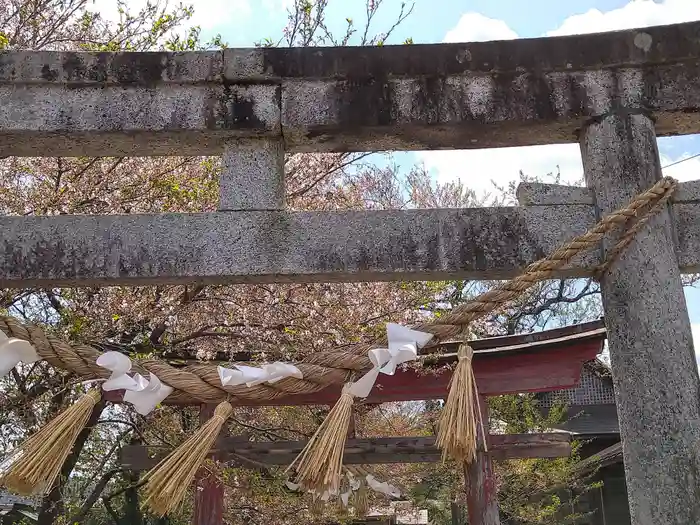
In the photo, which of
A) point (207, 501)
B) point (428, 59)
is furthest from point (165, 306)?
point (428, 59)

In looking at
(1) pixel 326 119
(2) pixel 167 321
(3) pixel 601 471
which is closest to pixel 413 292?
(2) pixel 167 321

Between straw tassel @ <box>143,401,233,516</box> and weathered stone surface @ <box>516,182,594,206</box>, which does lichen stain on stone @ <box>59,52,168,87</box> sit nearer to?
straw tassel @ <box>143,401,233,516</box>

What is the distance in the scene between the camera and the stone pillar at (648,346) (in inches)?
80.4

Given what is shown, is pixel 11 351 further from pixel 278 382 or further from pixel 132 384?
pixel 278 382

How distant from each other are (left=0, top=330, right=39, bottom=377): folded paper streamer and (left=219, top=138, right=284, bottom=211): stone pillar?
2.70ft

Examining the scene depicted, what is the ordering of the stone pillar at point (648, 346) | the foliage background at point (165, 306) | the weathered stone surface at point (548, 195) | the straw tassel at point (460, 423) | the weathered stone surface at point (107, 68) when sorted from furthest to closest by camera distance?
the foliage background at point (165, 306) → the weathered stone surface at point (107, 68) → the weathered stone surface at point (548, 195) → the stone pillar at point (648, 346) → the straw tassel at point (460, 423)

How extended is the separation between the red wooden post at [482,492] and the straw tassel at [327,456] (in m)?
4.24

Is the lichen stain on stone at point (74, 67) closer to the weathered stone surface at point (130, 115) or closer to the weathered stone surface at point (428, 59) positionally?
the weathered stone surface at point (130, 115)

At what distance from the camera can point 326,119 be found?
94.7 inches

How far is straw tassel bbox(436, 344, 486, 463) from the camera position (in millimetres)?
1783

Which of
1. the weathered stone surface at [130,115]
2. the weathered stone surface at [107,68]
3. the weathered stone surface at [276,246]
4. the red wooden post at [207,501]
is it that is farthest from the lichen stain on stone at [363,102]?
the red wooden post at [207,501]

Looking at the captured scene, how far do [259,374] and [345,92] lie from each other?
1192mm

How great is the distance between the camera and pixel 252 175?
2.39 metres

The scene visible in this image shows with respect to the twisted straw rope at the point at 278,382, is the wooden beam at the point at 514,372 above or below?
above
